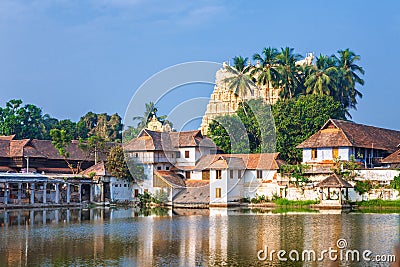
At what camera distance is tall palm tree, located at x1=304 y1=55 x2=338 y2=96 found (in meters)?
58.1

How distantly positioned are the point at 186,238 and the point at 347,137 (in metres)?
23.4

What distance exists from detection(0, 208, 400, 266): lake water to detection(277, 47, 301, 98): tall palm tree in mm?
25080

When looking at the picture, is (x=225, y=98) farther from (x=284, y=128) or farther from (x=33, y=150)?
(x=33, y=150)

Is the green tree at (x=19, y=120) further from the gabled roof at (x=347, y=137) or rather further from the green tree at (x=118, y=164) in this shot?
the gabled roof at (x=347, y=137)

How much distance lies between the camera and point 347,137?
46.9m

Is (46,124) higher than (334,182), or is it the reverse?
(46,124)

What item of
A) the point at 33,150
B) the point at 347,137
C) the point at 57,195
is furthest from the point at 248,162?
the point at 33,150

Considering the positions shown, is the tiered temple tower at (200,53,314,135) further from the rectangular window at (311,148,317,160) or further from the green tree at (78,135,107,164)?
the rectangular window at (311,148,317,160)

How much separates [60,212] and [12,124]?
29.8 meters

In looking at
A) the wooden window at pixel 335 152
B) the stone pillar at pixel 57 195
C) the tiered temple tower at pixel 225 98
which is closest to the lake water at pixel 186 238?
the wooden window at pixel 335 152

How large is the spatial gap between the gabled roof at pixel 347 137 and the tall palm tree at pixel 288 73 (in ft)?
39.0

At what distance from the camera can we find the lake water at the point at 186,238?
2155 cm

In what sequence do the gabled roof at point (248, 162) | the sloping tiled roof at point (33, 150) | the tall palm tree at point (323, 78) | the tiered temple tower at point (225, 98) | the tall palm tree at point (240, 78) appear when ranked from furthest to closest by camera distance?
the tiered temple tower at point (225, 98) → the tall palm tree at point (240, 78) → the tall palm tree at point (323, 78) → the sloping tiled roof at point (33, 150) → the gabled roof at point (248, 162)

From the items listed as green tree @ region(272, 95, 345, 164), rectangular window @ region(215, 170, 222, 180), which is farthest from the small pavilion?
green tree @ region(272, 95, 345, 164)
